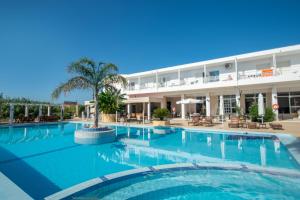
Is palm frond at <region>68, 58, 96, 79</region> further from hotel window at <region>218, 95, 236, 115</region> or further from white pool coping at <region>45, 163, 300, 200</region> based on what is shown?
hotel window at <region>218, 95, 236, 115</region>

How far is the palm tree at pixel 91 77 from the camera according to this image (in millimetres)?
13297

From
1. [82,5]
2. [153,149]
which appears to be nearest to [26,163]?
[153,149]

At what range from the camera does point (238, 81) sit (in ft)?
67.5

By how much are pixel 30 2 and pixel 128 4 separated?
23.8ft

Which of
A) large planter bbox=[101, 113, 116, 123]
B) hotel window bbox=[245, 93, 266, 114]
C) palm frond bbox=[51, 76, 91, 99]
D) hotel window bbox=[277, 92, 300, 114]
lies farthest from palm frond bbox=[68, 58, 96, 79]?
hotel window bbox=[277, 92, 300, 114]

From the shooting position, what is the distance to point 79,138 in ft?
40.7

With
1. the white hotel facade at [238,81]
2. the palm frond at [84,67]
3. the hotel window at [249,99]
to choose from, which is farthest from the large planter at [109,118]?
the hotel window at [249,99]

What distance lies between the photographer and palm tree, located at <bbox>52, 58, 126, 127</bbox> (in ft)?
43.6

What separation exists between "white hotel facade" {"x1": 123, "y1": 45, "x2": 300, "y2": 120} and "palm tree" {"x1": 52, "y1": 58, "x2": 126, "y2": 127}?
11261 mm

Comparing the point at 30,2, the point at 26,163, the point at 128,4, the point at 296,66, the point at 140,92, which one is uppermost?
the point at 128,4

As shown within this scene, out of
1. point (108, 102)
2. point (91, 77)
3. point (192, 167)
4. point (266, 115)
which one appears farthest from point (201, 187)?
point (108, 102)

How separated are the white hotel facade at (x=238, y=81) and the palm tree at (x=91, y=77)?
1126 cm

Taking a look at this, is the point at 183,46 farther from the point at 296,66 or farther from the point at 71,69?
the point at 71,69

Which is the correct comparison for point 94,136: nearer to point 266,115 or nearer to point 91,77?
point 91,77
